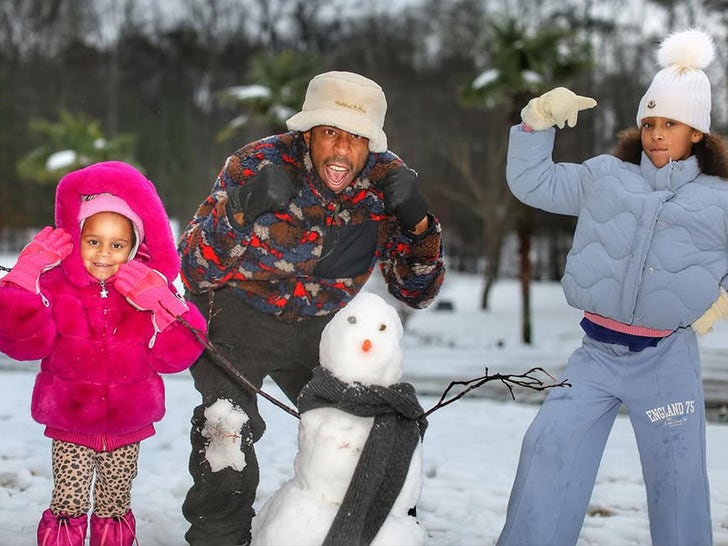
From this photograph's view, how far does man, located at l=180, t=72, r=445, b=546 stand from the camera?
3.09m

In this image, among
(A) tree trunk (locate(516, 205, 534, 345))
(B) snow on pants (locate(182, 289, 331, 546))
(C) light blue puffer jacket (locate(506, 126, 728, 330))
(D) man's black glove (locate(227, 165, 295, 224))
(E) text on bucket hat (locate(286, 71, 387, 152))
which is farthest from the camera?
(A) tree trunk (locate(516, 205, 534, 345))

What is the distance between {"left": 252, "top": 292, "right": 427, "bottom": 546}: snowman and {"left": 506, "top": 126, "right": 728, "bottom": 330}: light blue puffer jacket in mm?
753

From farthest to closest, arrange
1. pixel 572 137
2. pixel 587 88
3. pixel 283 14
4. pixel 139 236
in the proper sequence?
pixel 283 14, pixel 587 88, pixel 572 137, pixel 139 236

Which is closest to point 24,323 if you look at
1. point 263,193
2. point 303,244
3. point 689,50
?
point 263,193

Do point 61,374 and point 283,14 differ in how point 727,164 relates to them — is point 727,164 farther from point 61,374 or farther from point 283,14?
point 283,14

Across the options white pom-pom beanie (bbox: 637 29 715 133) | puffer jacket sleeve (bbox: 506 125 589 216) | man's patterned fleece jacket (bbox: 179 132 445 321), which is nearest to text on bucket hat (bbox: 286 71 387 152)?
man's patterned fleece jacket (bbox: 179 132 445 321)

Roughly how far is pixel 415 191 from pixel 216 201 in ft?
2.38

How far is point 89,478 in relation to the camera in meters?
3.06

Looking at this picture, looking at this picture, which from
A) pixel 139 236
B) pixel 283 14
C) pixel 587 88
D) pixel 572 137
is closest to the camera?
pixel 139 236

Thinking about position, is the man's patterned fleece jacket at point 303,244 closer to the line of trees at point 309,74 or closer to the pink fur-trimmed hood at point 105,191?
the pink fur-trimmed hood at point 105,191

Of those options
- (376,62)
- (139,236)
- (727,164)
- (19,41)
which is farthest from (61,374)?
(19,41)

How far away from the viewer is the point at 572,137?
1002 inches

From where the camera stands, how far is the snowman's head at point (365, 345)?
2.68m

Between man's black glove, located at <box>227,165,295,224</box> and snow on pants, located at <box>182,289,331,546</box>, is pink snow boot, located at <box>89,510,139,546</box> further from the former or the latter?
man's black glove, located at <box>227,165,295,224</box>
